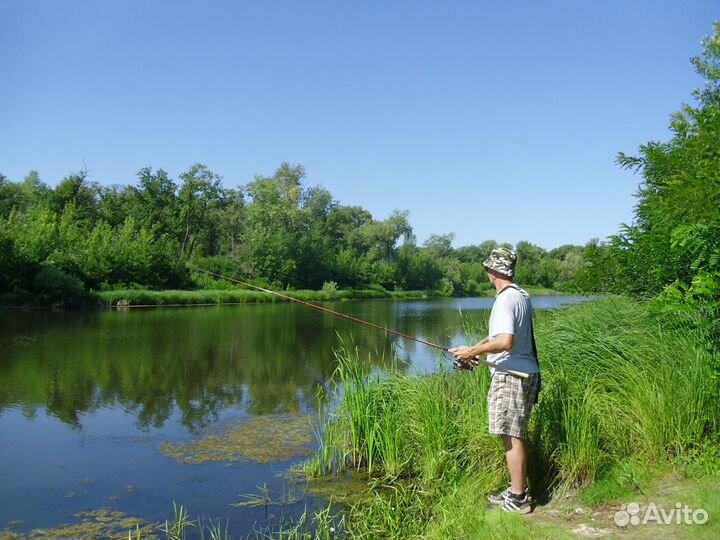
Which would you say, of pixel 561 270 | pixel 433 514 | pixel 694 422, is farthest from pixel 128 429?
pixel 561 270

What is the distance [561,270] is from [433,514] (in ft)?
257

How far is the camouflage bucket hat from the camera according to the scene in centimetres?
422

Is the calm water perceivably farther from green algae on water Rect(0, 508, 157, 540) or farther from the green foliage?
the green foliage

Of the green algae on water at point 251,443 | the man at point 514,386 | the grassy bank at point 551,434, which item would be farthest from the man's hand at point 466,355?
the green algae on water at point 251,443

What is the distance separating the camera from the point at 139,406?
32.6 feet

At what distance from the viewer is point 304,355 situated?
52.1ft

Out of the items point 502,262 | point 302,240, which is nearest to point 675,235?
point 502,262

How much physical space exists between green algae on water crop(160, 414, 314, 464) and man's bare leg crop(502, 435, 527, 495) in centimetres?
355

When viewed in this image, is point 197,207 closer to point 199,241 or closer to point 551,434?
point 199,241

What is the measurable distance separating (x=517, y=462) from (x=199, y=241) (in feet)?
187

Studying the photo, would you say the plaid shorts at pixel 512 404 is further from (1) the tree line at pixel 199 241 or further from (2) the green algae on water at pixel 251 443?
(1) the tree line at pixel 199 241

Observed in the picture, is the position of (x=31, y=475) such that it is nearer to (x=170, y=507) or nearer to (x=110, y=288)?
(x=170, y=507)

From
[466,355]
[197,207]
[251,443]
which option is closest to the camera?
[466,355]

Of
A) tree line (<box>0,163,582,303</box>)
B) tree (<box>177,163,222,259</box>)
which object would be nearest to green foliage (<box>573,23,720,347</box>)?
tree line (<box>0,163,582,303</box>)
